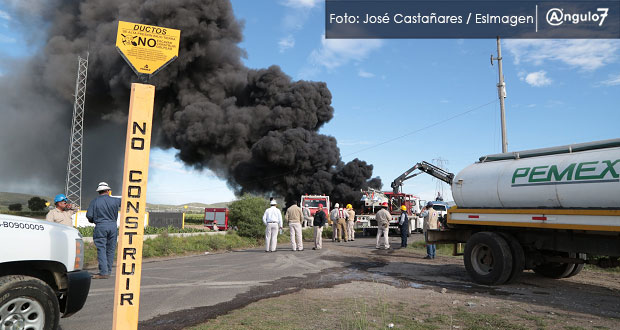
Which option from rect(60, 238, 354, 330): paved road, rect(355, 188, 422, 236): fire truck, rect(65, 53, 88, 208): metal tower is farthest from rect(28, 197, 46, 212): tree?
rect(60, 238, 354, 330): paved road

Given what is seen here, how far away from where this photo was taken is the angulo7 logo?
5887mm

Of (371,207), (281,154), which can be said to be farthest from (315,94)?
Result: (371,207)

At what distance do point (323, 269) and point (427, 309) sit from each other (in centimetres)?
407

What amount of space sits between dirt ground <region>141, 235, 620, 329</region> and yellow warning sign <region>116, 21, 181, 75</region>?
105 inches

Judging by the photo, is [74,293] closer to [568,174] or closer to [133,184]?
[133,184]

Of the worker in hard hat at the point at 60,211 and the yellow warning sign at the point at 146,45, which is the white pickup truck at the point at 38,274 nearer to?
the yellow warning sign at the point at 146,45

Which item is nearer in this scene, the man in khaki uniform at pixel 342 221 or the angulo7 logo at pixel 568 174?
the angulo7 logo at pixel 568 174

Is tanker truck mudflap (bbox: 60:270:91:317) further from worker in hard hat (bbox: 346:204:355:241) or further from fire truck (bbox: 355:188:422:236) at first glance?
fire truck (bbox: 355:188:422:236)

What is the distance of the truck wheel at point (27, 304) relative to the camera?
3307 mm

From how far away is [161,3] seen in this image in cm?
3953

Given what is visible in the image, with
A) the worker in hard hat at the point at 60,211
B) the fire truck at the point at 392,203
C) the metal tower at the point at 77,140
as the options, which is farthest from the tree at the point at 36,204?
the worker in hard hat at the point at 60,211

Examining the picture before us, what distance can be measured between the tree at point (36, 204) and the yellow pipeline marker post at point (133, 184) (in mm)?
49437

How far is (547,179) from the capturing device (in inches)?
262

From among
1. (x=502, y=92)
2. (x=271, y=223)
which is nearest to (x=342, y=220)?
(x=271, y=223)
